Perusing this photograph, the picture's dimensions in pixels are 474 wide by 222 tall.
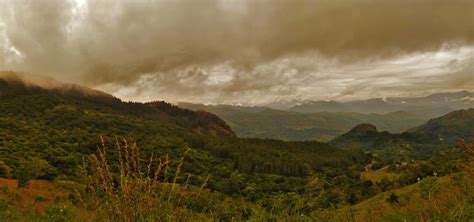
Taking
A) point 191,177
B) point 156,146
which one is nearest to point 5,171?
point 191,177

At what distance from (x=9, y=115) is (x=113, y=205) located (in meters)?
183

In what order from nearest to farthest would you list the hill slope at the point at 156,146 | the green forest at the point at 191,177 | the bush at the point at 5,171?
the green forest at the point at 191,177 < the bush at the point at 5,171 < the hill slope at the point at 156,146

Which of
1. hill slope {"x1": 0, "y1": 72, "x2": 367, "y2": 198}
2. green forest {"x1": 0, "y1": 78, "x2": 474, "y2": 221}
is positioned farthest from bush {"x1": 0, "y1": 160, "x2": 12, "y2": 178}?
hill slope {"x1": 0, "y1": 72, "x2": 367, "y2": 198}

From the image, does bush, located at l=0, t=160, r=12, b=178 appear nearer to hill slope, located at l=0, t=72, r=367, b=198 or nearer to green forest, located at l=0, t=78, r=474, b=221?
green forest, located at l=0, t=78, r=474, b=221

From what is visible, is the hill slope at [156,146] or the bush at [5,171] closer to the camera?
A: the bush at [5,171]

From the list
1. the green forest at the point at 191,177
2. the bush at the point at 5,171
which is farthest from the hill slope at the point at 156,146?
the bush at the point at 5,171

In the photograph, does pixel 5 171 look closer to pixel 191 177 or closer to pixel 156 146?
pixel 191 177

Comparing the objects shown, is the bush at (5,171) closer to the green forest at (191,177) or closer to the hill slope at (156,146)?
the green forest at (191,177)

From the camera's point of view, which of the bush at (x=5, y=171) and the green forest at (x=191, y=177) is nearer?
the green forest at (x=191, y=177)

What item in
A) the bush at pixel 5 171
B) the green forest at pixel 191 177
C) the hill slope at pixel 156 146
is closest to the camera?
the green forest at pixel 191 177

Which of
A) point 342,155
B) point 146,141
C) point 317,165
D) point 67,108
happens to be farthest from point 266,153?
point 67,108

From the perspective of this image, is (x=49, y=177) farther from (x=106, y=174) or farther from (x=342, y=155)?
(x=342, y=155)

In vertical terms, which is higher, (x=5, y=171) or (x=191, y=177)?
(x=191, y=177)

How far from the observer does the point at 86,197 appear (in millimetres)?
5441
